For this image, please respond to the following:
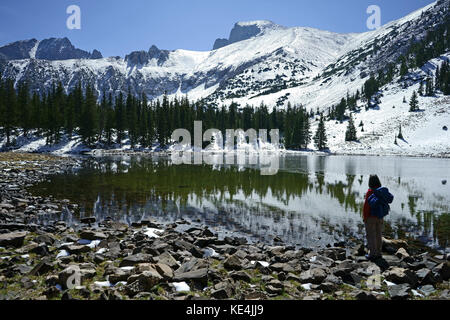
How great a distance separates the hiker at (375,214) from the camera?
423 inches

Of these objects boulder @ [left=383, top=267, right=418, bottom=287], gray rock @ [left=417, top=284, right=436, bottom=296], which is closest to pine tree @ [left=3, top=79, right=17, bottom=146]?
boulder @ [left=383, top=267, right=418, bottom=287]

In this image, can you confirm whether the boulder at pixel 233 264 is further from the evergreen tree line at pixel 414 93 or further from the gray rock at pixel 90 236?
the evergreen tree line at pixel 414 93

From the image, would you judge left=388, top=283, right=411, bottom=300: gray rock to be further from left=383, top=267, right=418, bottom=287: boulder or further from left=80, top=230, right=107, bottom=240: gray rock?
left=80, top=230, right=107, bottom=240: gray rock

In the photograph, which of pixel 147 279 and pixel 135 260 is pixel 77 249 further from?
pixel 147 279

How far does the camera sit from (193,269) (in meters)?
8.30

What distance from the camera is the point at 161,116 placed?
101m

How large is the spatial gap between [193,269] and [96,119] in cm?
8554

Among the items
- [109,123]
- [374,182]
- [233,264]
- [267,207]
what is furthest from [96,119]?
[374,182]

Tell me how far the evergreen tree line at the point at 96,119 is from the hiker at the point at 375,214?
276 feet

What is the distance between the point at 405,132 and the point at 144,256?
13368cm

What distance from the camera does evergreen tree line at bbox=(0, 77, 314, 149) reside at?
78.6m

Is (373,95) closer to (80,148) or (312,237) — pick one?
(80,148)

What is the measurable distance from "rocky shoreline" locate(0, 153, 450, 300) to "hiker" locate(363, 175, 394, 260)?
1.55 feet

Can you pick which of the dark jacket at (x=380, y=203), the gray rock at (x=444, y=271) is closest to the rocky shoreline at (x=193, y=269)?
the gray rock at (x=444, y=271)
